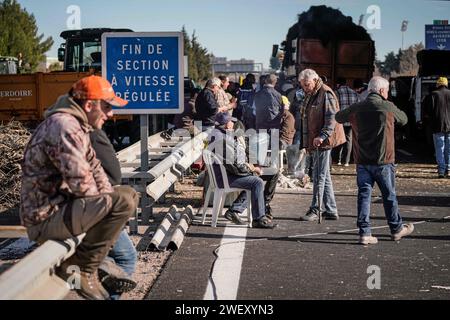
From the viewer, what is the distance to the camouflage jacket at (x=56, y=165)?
5.05 metres

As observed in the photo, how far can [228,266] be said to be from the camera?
7652 millimetres

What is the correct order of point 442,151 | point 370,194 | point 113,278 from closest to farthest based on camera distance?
1. point 113,278
2. point 370,194
3. point 442,151

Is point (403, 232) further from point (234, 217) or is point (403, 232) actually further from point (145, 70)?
point (145, 70)

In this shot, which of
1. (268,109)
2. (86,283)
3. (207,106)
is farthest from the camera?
(207,106)

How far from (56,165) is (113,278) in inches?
44.3

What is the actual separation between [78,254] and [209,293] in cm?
158

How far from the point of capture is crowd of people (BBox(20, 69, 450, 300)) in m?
5.15

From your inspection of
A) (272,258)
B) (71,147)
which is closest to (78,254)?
(71,147)

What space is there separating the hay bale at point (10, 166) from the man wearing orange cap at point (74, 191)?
662 cm

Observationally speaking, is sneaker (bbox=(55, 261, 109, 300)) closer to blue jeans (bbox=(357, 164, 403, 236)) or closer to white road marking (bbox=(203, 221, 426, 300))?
white road marking (bbox=(203, 221, 426, 300))

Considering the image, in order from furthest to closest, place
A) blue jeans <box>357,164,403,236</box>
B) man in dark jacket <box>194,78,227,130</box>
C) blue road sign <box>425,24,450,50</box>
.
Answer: blue road sign <box>425,24,450,50</box> → man in dark jacket <box>194,78,227,130</box> → blue jeans <box>357,164,403,236</box>

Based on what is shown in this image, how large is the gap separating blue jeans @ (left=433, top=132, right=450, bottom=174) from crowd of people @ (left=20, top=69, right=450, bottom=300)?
3 centimetres

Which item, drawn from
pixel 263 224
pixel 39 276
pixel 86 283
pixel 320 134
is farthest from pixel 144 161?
pixel 39 276

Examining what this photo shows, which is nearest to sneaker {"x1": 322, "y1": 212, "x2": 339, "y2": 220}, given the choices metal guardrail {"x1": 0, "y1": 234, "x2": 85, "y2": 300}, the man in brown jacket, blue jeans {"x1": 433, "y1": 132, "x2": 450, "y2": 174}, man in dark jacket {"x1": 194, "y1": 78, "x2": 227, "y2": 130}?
the man in brown jacket
